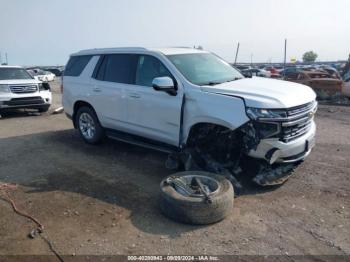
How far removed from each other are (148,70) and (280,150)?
269 cm

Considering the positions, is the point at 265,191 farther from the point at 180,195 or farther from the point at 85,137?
the point at 85,137

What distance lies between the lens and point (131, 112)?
687 centimetres

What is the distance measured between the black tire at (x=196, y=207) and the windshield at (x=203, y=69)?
196 centimetres

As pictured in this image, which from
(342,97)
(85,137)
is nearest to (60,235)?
(85,137)

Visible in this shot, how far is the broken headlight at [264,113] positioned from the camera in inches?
199

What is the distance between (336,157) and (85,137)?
498 centimetres

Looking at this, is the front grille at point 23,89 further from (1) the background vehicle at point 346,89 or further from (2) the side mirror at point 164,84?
(1) the background vehicle at point 346,89

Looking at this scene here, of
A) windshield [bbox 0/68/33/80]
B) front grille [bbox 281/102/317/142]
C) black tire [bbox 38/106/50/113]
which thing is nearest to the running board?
front grille [bbox 281/102/317/142]

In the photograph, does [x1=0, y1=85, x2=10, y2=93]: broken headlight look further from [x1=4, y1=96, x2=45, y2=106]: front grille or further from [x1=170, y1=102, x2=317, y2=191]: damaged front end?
[x1=170, y1=102, x2=317, y2=191]: damaged front end

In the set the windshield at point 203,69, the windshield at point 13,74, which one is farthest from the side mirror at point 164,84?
the windshield at point 13,74

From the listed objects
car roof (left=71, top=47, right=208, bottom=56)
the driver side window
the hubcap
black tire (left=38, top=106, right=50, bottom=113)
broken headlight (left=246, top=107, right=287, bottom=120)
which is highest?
car roof (left=71, top=47, right=208, bottom=56)

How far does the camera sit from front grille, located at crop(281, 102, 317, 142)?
17.0ft

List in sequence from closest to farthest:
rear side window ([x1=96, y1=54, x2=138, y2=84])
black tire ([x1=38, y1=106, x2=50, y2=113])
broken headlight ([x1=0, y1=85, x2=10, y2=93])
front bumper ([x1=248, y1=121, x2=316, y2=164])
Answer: front bumper ([x1=248, y1=121, x2=316, y2=164])
rear side window ([x1=96, y1=54, x2=138, y2=84])
broken headlight ([x1=0, y1=85, x2=10, y2=93])
black tire ([x1=38, y1=106, x2=50, y2=113])

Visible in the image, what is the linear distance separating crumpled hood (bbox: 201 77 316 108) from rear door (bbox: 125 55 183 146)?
68 cm
